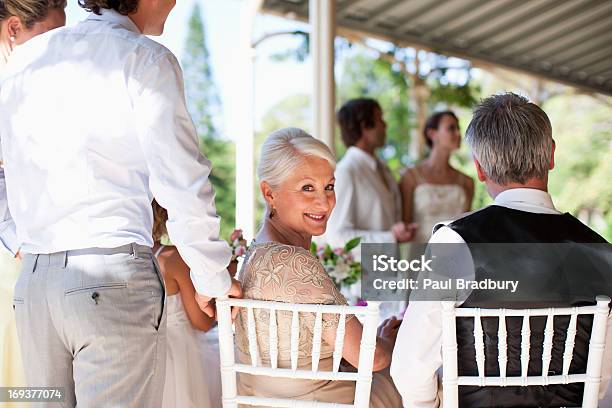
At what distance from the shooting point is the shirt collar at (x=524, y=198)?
202cm

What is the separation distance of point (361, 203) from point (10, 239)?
2.78 metres

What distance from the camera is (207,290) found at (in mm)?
1991

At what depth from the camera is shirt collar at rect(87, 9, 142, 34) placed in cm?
191

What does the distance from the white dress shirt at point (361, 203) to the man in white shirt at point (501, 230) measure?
2551 millimetres

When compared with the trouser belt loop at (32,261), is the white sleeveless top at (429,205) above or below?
above

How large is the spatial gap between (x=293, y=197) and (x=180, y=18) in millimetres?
22249

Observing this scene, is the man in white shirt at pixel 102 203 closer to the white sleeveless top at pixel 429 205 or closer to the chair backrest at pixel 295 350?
the chair backrest at pixel 295 350

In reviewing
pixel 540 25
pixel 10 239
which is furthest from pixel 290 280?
pixel 540 25

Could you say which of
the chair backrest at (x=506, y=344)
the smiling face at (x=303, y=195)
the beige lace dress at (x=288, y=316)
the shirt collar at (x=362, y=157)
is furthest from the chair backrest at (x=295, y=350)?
the shirt collar at (x=362, y=157)

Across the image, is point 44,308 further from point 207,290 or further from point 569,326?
point 569,326

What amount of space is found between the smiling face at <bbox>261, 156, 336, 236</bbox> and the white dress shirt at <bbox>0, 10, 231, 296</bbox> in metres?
0.60

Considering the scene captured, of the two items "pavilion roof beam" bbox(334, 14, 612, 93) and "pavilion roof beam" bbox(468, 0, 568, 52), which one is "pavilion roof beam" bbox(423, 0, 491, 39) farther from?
"pavilion roof beam" bbox(468, 0, 568, 52)

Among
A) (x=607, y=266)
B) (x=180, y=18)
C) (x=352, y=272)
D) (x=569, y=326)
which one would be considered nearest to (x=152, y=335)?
(x=569, y=326)

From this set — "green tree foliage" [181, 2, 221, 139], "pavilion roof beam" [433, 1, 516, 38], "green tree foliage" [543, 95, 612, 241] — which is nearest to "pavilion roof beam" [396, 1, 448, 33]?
"pavilion roof beam" [433, 1, 516, 38]
